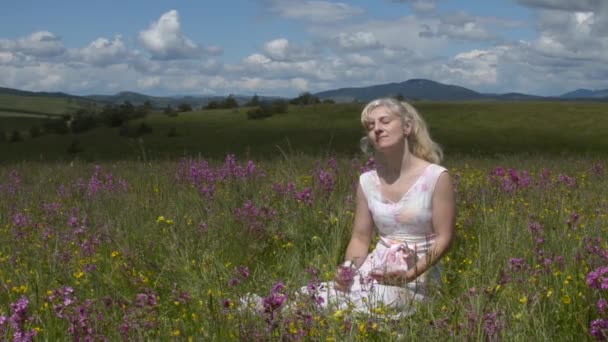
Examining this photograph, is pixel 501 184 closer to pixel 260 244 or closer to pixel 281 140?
pixel 260 244

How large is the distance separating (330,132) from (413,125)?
26748 mm

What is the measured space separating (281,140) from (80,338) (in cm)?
2558

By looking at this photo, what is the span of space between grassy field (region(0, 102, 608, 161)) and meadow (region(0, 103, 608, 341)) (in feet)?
48.2

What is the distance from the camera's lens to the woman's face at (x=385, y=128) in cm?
527

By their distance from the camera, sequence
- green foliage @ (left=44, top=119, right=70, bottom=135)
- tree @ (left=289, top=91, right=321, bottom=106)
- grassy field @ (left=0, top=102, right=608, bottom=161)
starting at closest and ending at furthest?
1. grassy field @ (left=0, top=102, right=608, bottom=161)
2. green foliage @ (left=44, top=119, right=70, bottom=135)
3. tree @ (left=289, top=91, right=321, bottom=106)

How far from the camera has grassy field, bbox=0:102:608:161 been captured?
88.4 ft

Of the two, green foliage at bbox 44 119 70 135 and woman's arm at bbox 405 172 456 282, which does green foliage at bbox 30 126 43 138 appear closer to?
green foliage at bbox 44 119 70 135

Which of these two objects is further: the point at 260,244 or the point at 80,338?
the point at 260,244

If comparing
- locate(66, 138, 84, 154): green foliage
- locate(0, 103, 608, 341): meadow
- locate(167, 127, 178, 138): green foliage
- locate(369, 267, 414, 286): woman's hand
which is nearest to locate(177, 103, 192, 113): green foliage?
locate(167, 127, 178, 138): green foliage

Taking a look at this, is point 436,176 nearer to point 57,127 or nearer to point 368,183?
point 368,183

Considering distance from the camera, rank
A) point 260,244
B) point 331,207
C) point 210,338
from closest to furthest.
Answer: point 210,338
point 260,244
point 331,207

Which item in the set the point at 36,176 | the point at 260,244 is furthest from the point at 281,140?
the point at 260,244

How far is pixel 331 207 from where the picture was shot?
23.2ft

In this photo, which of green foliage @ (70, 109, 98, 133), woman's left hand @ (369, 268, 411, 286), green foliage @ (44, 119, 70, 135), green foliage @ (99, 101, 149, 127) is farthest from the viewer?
green foliage @ (44, 119, 70, 135)
